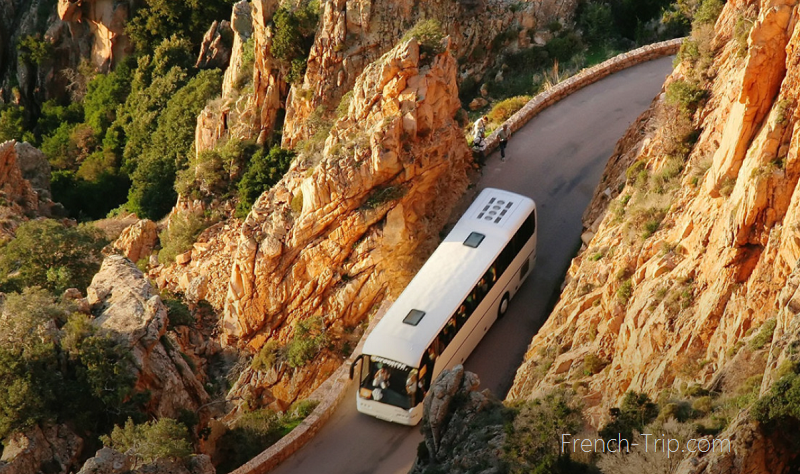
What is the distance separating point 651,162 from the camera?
29875 millimetres

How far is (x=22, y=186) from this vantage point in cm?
4653

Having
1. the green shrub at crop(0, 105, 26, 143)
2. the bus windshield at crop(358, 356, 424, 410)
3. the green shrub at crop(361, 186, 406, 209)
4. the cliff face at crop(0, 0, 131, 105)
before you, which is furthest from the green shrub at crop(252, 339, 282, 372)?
the green shrub at crop(0, 105, 26, 143)

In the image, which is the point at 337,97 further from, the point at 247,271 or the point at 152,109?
the point at 152,109

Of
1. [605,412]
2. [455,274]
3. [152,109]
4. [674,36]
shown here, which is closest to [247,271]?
[455,274]

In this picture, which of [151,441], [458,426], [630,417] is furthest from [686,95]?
[151,441]

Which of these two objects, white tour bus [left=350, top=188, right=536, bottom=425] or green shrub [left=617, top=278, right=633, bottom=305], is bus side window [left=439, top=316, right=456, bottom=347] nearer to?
white tour bus [left=350, top=188, right=536, bottom=425]

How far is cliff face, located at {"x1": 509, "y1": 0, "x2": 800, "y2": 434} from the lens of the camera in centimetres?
2152

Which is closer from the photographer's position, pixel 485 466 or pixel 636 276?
pixel 485 466

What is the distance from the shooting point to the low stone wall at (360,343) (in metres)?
27.2

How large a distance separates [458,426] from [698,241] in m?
7.33

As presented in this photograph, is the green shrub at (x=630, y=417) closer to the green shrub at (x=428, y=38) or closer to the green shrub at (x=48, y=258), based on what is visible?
the green shrub at (x=428, y=38)

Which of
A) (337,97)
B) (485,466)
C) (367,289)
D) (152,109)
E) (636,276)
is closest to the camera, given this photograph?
(485,466)

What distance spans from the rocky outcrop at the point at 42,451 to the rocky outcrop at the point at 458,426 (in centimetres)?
873

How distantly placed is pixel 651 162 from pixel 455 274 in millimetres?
6514
